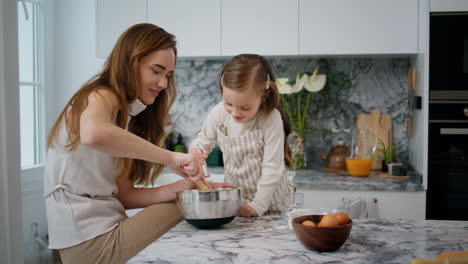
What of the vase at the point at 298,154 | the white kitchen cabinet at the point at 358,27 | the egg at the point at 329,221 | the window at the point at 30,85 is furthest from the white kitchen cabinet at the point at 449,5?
the window at the point at 30,85

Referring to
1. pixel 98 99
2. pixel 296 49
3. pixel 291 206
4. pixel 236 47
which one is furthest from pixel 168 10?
pixel 291 206

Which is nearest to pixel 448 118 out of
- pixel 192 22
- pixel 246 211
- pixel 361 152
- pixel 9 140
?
pixel 361 152

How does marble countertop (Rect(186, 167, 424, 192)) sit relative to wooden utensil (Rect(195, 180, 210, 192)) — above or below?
below

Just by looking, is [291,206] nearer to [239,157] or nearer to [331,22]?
[239,157]

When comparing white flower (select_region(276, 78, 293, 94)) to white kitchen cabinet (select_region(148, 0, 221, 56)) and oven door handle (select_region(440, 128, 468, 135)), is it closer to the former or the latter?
white kitchen cabinet (select_region(148, 0, 221, 56))

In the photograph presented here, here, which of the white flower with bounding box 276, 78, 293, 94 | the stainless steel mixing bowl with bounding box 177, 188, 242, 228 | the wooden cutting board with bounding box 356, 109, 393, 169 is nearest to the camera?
the stainless steel mixing bowl with bounding box 177, 188, 242, 228

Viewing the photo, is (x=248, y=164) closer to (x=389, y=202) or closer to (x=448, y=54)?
(x=389, y=202)

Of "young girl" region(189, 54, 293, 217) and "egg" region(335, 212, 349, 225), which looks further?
"young girl" region(189, 54, 293, 217)

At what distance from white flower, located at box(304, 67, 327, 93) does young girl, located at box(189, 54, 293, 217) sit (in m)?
0.95

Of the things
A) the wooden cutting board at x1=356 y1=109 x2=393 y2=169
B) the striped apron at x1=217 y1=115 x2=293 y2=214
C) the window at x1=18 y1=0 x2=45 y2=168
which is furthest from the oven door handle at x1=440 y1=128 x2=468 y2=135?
the window at x1=18 y1=0 x2=45 y2=168

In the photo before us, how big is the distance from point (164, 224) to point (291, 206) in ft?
1.48

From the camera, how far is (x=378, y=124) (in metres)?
3.24

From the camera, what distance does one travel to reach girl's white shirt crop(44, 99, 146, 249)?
1648mm

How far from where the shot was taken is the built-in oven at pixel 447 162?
8.64 ft
